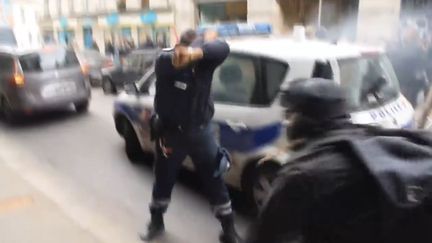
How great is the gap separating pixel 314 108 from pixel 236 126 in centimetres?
254

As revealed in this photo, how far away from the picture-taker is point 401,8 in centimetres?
1157

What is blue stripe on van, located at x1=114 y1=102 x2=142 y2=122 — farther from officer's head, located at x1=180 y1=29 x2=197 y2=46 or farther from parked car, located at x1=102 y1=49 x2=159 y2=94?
parked car, located at x1=102 y1=49 x2=159 y2=94

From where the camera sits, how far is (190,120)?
11.5ft

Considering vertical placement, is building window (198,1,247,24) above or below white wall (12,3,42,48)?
above

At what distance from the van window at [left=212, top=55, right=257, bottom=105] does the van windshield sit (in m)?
0.75

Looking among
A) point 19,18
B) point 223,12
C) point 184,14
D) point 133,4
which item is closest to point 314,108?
point 223,12

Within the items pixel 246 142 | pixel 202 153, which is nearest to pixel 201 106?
pixel 202 153

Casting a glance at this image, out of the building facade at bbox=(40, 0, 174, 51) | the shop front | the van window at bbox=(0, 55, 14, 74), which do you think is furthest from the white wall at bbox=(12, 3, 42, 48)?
the van window at bbox=(0, 55, 14, 74)

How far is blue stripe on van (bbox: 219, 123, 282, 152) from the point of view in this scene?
392cm

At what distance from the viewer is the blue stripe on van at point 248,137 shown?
392 cm

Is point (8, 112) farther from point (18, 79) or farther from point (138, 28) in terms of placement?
point (138, 28)

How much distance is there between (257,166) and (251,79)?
2.43 feet

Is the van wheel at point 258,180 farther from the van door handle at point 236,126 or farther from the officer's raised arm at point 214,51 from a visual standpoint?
the officer's raised arm at point 214,51

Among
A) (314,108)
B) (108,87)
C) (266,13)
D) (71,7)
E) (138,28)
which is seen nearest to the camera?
(314,108)
